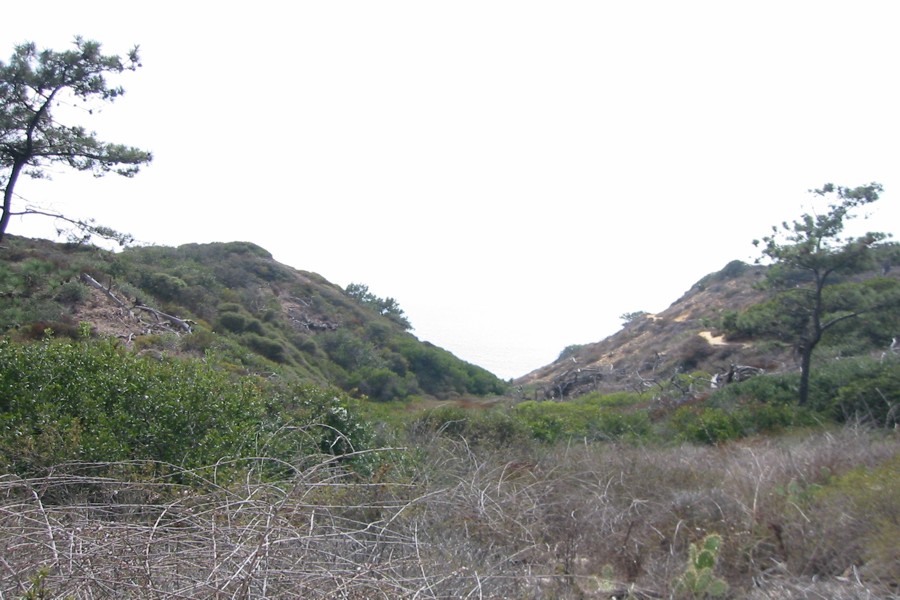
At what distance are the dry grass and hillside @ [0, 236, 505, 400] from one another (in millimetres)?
5742

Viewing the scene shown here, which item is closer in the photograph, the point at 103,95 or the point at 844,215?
the point at 103,95

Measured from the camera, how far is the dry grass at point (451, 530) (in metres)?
3.41

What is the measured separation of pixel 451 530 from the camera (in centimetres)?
577

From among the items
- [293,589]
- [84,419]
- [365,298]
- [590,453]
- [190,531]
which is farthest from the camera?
[365,298]

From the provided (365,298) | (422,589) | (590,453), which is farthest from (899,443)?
(365,298)

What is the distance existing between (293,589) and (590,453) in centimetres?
761

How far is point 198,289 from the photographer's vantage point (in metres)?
27.9

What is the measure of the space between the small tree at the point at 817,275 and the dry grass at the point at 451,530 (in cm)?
802

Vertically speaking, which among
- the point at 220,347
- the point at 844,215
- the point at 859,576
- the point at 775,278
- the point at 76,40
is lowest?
the point at 859,576

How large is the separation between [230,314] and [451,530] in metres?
22.5

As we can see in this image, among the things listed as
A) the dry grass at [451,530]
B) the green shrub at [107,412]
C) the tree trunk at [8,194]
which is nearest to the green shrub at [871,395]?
the dry grass at [451,530]

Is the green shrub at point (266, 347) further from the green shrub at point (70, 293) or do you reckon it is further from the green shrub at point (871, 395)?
the green shrub at point (871, 395)

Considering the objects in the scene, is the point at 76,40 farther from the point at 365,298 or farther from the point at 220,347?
the point at 365,298

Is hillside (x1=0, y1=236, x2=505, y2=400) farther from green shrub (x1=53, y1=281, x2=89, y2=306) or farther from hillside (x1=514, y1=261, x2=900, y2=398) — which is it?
hillside (x1=514, y1=261, x2=900, y2=398)
